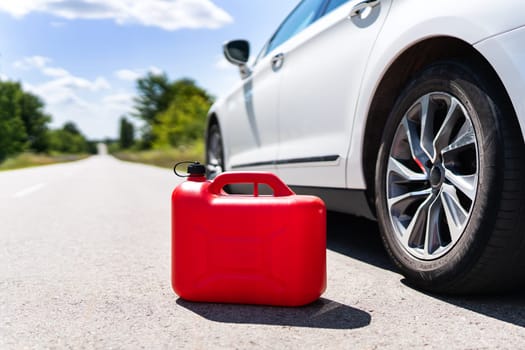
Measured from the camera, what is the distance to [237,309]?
6.63ft

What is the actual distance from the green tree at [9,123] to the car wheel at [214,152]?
60.6m

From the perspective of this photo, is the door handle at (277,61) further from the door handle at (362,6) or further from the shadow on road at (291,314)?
the shadow on road at (291,314)

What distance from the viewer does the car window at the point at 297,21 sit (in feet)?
11.2

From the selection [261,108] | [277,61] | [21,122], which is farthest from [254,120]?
Result: [21,122]

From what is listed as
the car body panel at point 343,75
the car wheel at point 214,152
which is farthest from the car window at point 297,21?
the car wheel at point 214,152

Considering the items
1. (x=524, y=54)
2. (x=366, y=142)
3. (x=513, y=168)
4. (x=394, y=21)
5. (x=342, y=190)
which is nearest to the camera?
(x=524, y=54)

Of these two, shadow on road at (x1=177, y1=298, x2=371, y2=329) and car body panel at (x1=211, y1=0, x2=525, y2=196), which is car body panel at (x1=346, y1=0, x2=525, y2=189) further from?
shadow on road at (x1=177, y1=298, x2=371, y2=329)

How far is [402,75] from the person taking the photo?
2.40 meters

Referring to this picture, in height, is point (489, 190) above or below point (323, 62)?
below

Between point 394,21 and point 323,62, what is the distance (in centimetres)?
63

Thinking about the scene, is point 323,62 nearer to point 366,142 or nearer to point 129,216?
point 366,142

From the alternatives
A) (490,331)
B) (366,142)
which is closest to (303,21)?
(366,142)

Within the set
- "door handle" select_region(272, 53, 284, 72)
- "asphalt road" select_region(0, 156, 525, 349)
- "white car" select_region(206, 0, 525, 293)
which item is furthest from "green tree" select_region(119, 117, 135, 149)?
"white car" select_region(206, 0, 525, 293)

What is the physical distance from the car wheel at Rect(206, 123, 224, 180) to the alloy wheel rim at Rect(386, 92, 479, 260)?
2.90 meters
